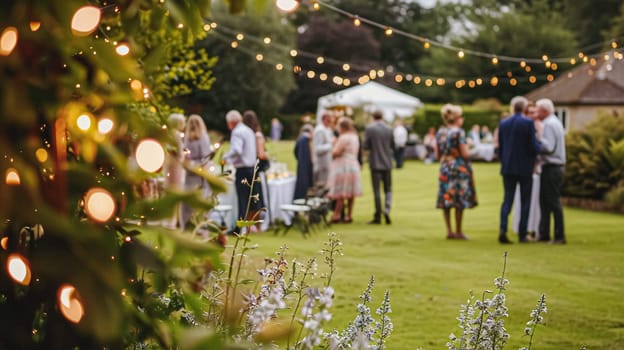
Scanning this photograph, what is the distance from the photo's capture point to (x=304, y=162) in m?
14.4

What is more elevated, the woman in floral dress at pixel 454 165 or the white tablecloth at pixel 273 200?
the woman in floral dress at pixel 454 165

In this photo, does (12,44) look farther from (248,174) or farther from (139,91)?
(248,174)

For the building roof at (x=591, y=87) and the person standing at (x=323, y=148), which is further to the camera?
the building roof at (x=591, y=87)

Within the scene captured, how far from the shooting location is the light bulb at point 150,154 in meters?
1.58

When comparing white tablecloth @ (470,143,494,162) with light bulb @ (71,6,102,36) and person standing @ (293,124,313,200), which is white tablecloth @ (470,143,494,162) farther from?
light bulb @ (71,6,102,36)

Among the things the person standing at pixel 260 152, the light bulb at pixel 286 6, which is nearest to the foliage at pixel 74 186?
the light bulb at pixel 286 6

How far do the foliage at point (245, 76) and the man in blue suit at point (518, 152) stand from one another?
38.1 m

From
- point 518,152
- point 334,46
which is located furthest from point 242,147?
point 334,46

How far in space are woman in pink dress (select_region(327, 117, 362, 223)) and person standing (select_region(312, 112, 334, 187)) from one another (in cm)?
24

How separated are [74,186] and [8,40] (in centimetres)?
36

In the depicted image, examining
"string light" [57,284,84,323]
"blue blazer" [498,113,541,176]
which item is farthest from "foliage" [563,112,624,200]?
"string light" [57,284,84,323]

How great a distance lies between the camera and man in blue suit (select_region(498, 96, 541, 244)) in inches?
429

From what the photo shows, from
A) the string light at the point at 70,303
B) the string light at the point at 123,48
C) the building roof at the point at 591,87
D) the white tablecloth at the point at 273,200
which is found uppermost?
the building roof at the point at 591,87

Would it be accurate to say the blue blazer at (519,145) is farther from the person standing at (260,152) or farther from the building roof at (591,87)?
the building roof at (591,87)
